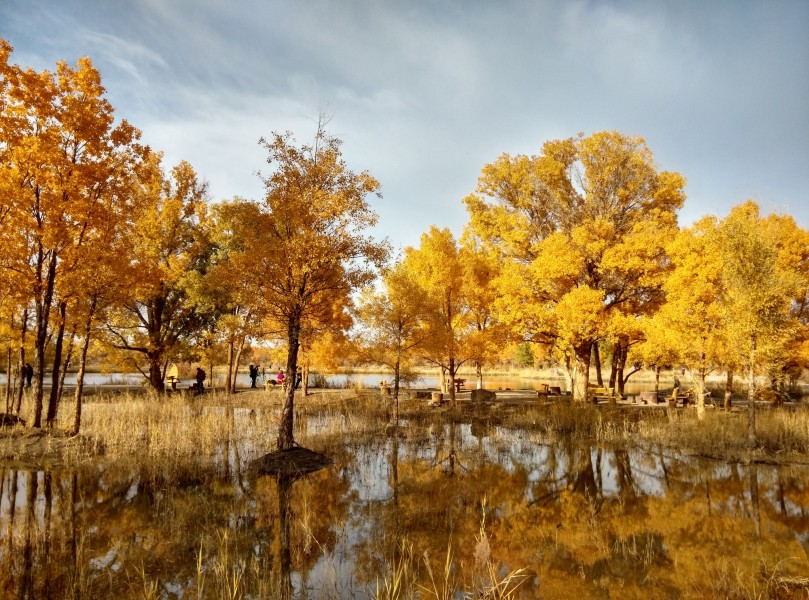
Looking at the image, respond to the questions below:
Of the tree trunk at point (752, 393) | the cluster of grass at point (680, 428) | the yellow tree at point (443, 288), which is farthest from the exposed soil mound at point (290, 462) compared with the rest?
A: the tree trunk at point (752, 393)

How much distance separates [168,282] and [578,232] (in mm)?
22781

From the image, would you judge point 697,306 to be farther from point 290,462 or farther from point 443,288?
point 290,462

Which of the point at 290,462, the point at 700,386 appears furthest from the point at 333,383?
the point at 700,386

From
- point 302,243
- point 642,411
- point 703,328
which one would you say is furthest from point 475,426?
point 302,243

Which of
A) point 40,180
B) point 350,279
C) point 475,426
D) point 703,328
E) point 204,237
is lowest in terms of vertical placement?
point 475,426

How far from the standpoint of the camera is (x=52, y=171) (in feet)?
45.3

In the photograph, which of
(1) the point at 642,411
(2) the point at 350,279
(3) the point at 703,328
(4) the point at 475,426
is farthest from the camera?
(1) the point at 642,411

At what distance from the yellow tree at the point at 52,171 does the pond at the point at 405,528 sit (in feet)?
20.6

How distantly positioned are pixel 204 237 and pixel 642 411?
26.9m

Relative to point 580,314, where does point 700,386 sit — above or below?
below

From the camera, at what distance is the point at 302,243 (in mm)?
13547

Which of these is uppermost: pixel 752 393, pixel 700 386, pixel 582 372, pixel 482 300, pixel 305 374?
pixel 482 300

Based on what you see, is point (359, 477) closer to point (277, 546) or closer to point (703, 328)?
point (277, 546)

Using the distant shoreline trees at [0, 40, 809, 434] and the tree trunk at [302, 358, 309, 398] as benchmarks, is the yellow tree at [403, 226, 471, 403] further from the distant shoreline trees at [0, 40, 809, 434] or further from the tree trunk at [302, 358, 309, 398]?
the tree trunk at [302, 358, 309, 398]
